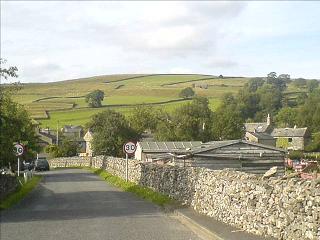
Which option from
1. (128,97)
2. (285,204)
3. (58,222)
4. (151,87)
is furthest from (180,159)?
(151,87)

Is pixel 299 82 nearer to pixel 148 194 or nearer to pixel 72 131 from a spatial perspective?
pixel 72 131

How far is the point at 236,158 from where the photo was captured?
3919 centimetres

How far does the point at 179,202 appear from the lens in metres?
20.4

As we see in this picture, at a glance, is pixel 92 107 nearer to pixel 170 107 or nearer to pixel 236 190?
pixel 170 107

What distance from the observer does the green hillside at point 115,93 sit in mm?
125625

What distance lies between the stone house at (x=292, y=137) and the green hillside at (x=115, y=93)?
14822 mm

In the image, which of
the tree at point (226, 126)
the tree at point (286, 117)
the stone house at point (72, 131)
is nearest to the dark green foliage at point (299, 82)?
the tree at point (286, 117)

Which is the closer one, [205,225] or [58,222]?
[205,225]

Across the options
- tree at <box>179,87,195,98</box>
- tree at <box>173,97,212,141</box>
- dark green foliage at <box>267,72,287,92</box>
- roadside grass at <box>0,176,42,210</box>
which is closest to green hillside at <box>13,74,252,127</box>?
tree at <box>179,87,195,98</box>

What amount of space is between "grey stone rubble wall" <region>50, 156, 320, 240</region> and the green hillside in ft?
311

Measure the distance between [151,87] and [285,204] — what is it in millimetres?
140751

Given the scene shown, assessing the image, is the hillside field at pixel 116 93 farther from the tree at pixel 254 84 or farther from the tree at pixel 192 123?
the tree at pixel 192 123

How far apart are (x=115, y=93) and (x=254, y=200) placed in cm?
13462

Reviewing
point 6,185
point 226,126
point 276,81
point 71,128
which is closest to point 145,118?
point 226,126
